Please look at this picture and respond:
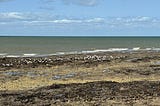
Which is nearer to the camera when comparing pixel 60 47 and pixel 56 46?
pixel 60 47

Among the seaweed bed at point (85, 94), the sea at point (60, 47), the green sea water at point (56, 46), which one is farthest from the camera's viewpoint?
the green sea water at point (56, 46)

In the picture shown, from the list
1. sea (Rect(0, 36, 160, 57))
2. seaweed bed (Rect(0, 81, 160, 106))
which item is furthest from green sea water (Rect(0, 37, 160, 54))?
seaweed bed (Rect(0, 81, 160, 106))

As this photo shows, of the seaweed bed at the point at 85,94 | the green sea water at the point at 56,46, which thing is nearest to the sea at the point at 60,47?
the green sea water at the point at 56,46

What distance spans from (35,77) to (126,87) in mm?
7982

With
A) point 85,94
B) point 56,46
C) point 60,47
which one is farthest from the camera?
point 56,46

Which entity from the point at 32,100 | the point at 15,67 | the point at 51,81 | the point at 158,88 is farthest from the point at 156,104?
the point at 15,67

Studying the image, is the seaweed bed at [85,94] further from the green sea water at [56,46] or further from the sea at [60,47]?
the green sea water at [56,46]

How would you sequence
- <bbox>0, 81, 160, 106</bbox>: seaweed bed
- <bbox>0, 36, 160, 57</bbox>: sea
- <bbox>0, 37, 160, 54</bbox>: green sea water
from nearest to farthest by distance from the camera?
<bbox>0, 81, 160, 106</bbox>: seaweed bed, <bbox>0, 36, 160, 57</bbox>: sea, <bbox>0, 37, 160, 54</bbox>: green sea water

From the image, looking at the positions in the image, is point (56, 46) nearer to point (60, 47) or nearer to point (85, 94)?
point (60, 47)

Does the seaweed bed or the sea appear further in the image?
the sea

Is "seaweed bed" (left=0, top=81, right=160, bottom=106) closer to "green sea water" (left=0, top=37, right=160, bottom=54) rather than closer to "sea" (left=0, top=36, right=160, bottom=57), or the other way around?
"sea" (left=0, top=36, right=160, bottom=57)

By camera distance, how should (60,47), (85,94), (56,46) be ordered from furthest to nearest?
(56,46), (60,47), (85,94)

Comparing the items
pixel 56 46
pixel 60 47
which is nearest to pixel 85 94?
pixel 60 47

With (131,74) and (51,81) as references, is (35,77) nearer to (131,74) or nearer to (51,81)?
(51,81)
